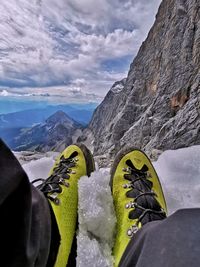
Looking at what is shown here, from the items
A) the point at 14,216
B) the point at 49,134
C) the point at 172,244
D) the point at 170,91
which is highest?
the point at 170,91

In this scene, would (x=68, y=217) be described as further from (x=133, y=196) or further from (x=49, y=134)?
(x=49, y=134)

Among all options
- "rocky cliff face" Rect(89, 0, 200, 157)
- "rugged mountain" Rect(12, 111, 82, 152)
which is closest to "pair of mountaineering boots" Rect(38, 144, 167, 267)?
"rocky cliff face" Rect(89, 0, 200, 157)

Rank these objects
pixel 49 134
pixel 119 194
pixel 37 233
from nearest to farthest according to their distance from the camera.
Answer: pixel 37 233, pixel 119 194, pixel 49 134

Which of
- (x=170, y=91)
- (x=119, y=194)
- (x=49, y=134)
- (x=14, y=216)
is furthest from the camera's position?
(x=49, y=134)

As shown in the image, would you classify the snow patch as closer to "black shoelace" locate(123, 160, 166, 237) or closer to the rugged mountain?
"black shoelace" locate(123, 160, 166, 237)

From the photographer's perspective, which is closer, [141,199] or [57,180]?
[141,199]

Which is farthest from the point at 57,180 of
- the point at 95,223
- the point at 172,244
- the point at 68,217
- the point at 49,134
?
the point at 49,134

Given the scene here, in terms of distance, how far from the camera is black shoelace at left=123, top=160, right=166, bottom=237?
1140 millimetres

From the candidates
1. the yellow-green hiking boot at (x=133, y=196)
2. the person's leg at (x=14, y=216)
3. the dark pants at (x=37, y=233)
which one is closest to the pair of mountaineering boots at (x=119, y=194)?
the yellow-green hiking boot at (x=133, y=196)

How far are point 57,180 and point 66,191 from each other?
158 millimetres

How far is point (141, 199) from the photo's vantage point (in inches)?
51.1

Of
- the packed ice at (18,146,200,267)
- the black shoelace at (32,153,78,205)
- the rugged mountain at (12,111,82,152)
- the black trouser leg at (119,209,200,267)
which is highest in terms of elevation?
the black trouser leg at (119,209,200,267)

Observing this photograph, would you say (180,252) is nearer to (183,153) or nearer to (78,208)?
(78,208)

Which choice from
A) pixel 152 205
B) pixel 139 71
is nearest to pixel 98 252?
pixel 152 205
